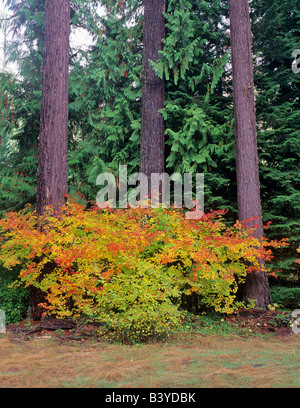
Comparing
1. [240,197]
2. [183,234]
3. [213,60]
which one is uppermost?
[213,60]

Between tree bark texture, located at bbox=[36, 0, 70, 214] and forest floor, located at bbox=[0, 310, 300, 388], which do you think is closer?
forest floor, located at bbox=[0, 310, 300, 388]

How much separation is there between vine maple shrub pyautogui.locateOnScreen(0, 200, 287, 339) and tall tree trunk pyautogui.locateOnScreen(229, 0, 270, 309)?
70cm

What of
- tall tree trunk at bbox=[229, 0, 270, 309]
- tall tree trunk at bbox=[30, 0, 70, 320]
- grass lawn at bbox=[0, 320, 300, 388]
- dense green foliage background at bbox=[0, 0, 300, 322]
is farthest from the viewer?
dense green foliage background at bbox=[0, 0, 300, 322]

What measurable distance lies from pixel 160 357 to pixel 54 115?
5.10 metres

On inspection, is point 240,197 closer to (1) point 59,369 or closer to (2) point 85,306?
(2) point 85,306

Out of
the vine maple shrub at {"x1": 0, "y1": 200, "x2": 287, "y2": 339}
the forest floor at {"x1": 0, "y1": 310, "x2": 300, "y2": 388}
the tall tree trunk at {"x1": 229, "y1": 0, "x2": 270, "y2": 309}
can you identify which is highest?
the tall tree trunk at {"x1": 229, "y1": 0, "x2": 270, "y2": 309}

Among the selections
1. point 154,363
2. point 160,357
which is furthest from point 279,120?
point 154,363

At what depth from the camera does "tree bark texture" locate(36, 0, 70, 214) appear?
22.7 ft

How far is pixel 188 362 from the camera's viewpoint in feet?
13.3

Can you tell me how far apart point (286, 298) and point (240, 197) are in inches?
95.8

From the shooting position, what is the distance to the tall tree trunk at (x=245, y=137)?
7.05 metres

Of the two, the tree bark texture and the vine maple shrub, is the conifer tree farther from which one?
the tree bark texture

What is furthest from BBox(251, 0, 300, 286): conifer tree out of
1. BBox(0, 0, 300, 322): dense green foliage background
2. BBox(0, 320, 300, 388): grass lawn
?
BBox(0, 320, 300, 388): grass lawn
